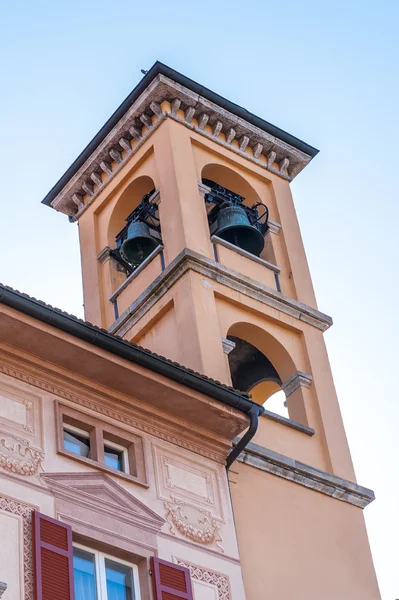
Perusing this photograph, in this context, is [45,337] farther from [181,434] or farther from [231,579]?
[231,579]

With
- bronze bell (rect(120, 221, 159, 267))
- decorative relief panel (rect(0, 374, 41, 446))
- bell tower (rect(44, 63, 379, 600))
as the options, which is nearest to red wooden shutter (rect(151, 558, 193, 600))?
bell tower (rect(44, 63, 379, 600))

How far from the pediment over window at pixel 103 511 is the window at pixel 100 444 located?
25 cm

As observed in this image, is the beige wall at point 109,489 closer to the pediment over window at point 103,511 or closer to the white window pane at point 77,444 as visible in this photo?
the pediment over window at point 103,511

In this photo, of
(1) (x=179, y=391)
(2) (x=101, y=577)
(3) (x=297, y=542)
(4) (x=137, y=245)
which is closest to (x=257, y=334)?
(4) (x=137, y=245)

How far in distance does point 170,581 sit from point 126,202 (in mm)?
10087

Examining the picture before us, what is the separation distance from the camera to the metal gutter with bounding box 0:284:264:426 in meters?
14.9

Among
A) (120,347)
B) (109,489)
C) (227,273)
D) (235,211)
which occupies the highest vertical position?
(235,211)

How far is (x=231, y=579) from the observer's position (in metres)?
15.3

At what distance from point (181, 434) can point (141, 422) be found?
58cm

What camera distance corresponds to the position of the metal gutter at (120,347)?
14.9 m

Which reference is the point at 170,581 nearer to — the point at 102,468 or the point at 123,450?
the point at 102,468

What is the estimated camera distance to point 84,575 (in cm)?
1395

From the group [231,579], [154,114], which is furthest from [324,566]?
[154,114]

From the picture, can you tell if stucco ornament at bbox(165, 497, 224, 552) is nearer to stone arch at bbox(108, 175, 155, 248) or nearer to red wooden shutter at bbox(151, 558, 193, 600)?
red wooden shutter at bbox(151, 558, 193, 600)
